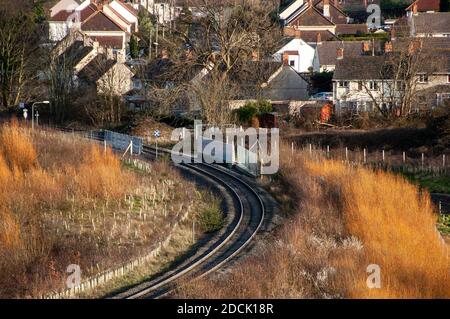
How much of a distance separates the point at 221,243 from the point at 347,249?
314cm

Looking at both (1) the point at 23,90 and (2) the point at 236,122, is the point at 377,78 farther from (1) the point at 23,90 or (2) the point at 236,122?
(1) the point at 23,90

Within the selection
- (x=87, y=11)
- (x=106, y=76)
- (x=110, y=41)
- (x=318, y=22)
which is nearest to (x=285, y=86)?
(x=106, y=76)

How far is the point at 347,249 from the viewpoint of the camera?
47.2ft

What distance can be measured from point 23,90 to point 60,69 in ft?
15.7

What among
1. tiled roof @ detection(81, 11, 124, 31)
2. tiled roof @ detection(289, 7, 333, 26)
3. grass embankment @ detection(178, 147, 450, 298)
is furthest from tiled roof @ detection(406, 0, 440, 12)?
grass embankment @ detection(178, 147, 450, 298)

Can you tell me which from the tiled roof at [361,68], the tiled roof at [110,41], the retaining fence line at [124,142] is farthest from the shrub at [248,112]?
the tiled roof at [110,41]

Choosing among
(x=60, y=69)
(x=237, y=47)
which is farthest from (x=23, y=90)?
(x=237, y=47)

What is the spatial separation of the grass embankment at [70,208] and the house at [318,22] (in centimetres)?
3352

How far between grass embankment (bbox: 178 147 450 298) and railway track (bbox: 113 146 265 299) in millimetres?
611

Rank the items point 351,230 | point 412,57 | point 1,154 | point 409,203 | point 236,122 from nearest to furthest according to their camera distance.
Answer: point 351,230 → point 409,203 → point 1,154 → point 236,122 → point 412,57

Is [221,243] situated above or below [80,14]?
below

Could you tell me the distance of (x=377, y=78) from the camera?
121 feet

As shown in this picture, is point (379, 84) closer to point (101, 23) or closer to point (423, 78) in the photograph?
point (423, 78)

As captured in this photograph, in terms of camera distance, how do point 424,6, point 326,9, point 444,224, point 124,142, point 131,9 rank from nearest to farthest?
point 444,224
point 124,142
point 424,6
point 326,9
point 131,9
